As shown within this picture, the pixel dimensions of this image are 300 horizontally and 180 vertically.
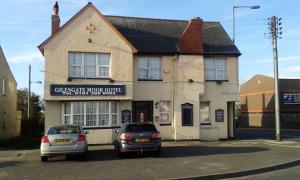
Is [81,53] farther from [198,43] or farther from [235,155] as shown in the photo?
[235,155]

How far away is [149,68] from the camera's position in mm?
28750

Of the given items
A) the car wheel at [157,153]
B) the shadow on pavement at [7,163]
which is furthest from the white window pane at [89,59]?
the shadow on pavement at [7,163]

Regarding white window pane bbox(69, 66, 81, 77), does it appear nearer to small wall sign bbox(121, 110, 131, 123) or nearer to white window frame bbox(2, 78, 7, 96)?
small wall sign bbox(121, 110, 131, 123)

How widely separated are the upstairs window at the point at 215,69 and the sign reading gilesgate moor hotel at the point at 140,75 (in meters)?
0.06

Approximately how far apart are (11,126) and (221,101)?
2042cm

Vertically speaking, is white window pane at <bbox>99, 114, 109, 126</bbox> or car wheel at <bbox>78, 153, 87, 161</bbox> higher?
white window pane at <bbox>99, 114, 109, 126</bbox>

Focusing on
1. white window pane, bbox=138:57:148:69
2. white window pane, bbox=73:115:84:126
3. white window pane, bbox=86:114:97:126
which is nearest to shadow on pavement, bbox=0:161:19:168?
white window pane, bbox=73:115:84:126

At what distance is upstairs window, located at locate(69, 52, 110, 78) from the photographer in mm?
26516

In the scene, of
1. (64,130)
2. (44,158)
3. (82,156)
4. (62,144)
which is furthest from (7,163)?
(82,156)

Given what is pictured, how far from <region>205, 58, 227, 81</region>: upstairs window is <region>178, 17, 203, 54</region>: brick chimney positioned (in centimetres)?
142

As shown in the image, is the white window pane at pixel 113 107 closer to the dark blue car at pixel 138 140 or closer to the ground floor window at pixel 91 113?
the ground floor window at pixel 91 113

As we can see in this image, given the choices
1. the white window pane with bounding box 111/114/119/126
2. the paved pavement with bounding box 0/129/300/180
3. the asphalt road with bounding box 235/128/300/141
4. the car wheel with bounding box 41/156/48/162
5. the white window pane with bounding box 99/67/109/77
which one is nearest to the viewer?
the paved pavement with bounding box 0/129/300/180

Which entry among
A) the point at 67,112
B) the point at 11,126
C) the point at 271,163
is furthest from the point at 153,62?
the point at 11,126

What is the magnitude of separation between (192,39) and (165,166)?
14921mm
